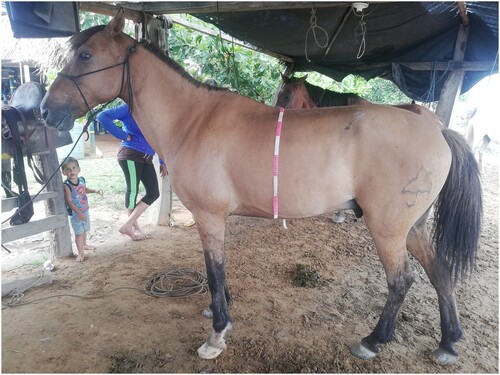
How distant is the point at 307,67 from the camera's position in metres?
7.08

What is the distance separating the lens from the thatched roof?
6332mm

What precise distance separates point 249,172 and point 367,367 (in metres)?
1.77

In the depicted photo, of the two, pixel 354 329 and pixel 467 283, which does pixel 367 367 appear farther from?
pixel 467 283

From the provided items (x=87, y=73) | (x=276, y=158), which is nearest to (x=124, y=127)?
(x=87, y=73)

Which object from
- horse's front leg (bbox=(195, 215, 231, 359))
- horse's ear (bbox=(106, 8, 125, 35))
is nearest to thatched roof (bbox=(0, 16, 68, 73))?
horse's ear (bbox=(106, 8, 125, 35))

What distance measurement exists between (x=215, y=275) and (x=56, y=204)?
8.05ft

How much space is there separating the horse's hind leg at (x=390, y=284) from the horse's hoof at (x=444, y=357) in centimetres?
34

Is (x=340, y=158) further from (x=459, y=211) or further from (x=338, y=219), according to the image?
(x=338, y=219)

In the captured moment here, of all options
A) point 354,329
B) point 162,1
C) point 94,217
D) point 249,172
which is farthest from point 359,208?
point 94,217

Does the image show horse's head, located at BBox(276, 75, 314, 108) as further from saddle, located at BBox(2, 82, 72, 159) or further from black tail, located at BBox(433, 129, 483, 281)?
saddle, located at BBox(2, 82, 72, 159)

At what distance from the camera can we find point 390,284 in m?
2.40

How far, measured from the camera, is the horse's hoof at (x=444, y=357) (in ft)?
7.89

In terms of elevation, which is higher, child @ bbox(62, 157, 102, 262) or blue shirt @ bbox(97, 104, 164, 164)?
blue shirt @ bbox(97, 104, 164, 164)

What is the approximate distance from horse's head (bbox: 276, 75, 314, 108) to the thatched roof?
461 cm
